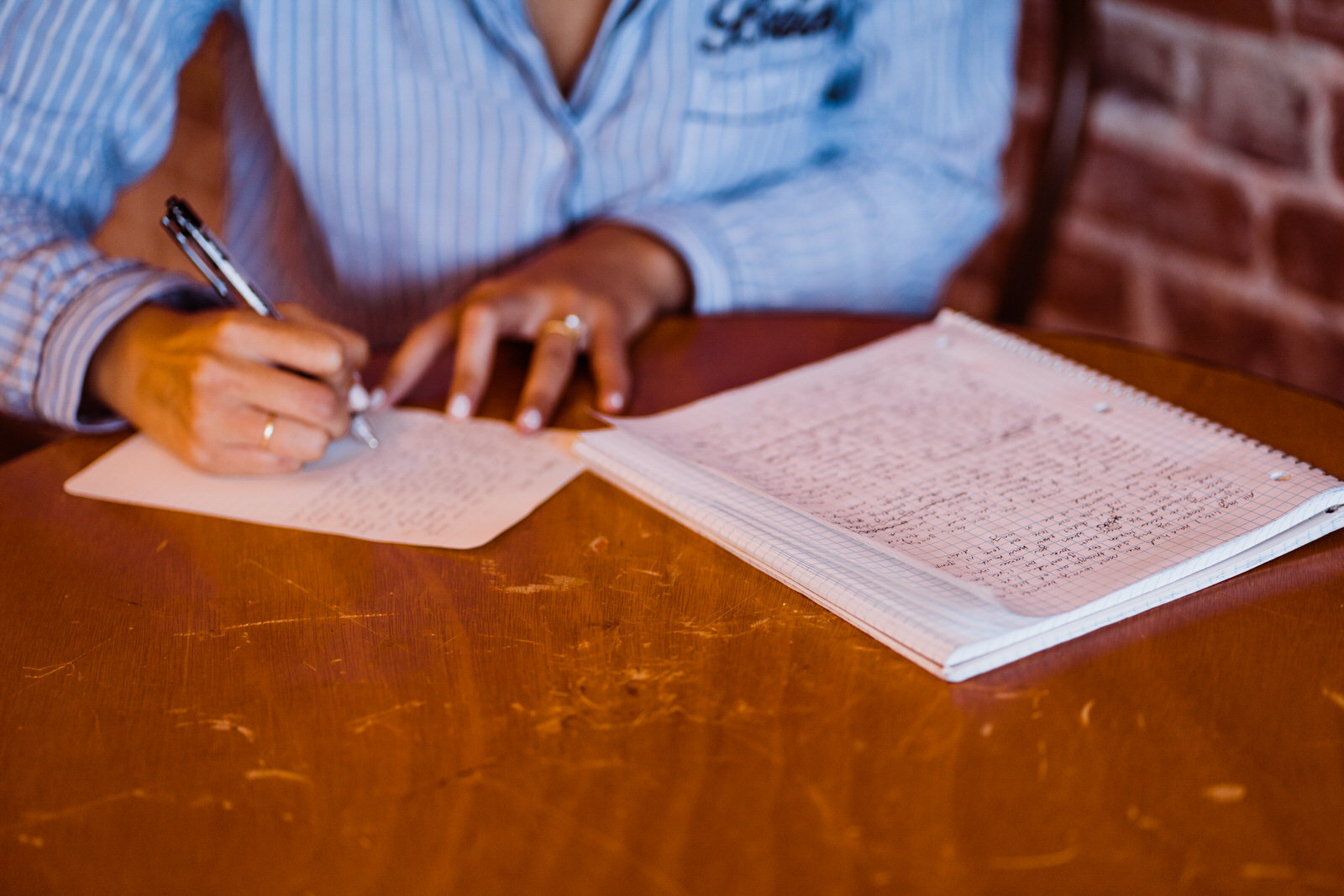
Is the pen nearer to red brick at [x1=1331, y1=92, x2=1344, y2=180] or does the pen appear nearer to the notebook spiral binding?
the notebook spiral binding

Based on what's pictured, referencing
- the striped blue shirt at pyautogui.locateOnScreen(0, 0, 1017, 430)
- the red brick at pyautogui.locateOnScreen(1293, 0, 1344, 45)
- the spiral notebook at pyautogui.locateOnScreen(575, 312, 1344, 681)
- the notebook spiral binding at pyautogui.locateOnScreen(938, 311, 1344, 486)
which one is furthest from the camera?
the red brick at pyautogui.locateOnScreen(1293, 0, 1344, 45)

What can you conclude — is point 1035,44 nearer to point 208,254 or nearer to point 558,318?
point 558,318

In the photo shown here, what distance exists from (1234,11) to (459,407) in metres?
0.98

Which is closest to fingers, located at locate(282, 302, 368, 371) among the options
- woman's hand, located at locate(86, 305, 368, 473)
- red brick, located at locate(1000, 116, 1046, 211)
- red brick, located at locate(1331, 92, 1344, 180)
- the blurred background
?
woman's hand, located at locate(86, 305, 368, 473)

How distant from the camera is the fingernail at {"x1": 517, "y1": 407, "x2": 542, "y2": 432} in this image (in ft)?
2.22

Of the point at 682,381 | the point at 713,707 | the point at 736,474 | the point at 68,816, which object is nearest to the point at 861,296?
the point at 682,381

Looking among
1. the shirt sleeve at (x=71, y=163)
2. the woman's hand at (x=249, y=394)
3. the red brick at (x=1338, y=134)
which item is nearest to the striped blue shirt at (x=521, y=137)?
the shirt sleeve at (x=71, y=163)

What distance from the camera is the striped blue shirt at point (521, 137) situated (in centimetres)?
81

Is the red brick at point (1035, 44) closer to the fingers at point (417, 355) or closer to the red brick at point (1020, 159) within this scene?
the red brick at point (1020, 159)

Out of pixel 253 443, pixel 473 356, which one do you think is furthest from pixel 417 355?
pixel 253 443

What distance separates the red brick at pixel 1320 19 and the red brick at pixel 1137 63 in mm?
172

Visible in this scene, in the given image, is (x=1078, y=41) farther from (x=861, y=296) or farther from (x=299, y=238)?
(x=299, y=238)

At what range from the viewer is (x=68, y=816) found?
15.7 inches

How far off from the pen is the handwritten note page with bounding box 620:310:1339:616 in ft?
0.55
